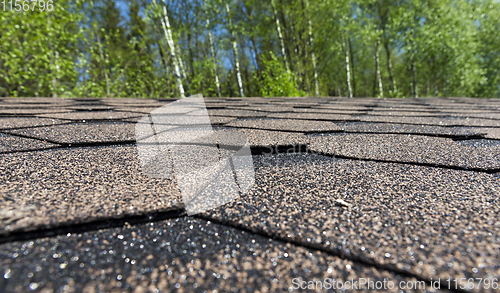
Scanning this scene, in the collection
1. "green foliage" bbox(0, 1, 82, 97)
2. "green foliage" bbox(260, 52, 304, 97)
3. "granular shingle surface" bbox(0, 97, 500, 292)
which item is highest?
"green foliage" bbox(0, 1, 82, 97)

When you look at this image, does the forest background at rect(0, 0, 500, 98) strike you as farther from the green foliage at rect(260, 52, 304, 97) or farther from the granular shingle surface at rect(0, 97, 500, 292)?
the granular shingle surface at rect(0, 97, 500, 292)

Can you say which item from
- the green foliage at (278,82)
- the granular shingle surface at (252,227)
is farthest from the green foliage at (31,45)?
the granular shingle surface at (252,227)

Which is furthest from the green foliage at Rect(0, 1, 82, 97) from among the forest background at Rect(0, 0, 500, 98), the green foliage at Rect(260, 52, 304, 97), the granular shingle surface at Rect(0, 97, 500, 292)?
the granular shingle surface at Rect(0, 97, 500, 292)

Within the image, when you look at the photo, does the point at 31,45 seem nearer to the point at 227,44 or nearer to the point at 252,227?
the point at 252,227

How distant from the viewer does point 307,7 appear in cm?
884

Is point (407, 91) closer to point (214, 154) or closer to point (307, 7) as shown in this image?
point (307, 7)

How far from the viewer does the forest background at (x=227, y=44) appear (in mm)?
4953

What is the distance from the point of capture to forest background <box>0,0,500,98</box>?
495 centimetres

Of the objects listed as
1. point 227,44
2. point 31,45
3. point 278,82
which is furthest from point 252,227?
point 227,44

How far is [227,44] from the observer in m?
11.1

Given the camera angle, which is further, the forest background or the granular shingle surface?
the forest background

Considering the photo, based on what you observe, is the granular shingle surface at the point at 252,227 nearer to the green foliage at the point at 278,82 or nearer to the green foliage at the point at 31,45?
the green foliage at the point at 278,82

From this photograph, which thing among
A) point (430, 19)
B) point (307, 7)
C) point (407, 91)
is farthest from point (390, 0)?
point (407, 91)

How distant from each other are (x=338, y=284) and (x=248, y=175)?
13.8 inches
